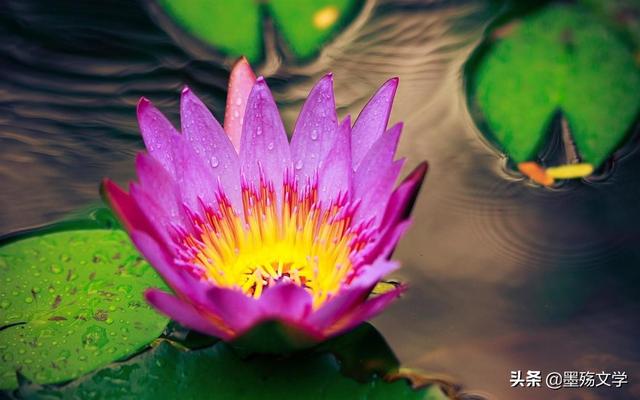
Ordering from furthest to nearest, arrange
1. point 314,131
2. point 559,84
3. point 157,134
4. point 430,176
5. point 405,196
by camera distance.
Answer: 1. point 559,84
2. point 430,176
3. point 314,131
4. point 157,134
5. point 405,196

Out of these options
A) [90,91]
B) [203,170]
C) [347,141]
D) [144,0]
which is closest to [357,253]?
[347,141]

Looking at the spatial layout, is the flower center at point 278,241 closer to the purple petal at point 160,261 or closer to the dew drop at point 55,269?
the purple petal at point 160,261

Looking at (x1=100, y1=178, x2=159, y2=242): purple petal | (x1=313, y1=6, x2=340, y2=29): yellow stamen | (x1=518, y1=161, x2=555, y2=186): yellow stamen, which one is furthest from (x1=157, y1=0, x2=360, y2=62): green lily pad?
(x1=100, y1=178, x2=159, y2=242): purple petal

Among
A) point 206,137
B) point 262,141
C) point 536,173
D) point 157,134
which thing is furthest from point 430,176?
point 157,134

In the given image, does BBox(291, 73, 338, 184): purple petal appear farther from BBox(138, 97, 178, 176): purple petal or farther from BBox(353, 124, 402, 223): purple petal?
BBox(138, 97, 178, 176): purple petal

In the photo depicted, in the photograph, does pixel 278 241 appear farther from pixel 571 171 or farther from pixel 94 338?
pixel 571 171

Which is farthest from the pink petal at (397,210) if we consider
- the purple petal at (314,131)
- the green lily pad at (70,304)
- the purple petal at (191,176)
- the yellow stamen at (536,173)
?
the yellow stamen at (536,173)
